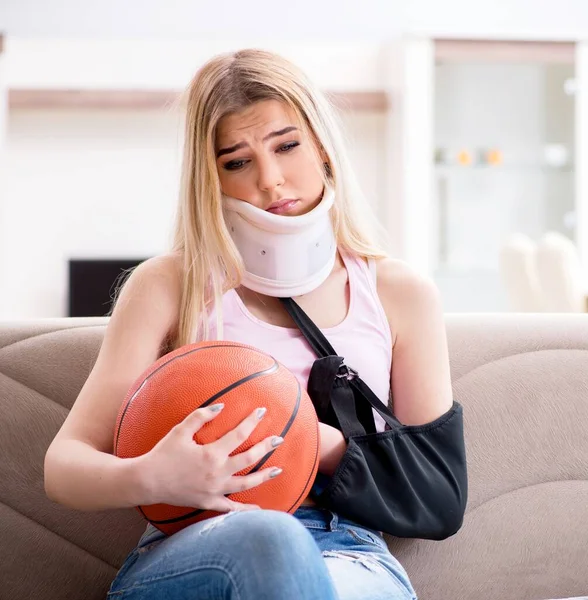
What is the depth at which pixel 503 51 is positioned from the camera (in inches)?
230

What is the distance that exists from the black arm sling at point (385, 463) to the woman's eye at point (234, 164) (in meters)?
0.32

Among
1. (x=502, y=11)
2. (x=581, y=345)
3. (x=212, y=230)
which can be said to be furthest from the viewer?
(x=502, y=11)

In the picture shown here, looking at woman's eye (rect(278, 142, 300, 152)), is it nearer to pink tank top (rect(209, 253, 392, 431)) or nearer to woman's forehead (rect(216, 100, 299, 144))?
woman's forehead (rect(216, 100, 299, 144))

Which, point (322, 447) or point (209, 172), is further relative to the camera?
point (209, 172)

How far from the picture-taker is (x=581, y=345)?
1.90 metres

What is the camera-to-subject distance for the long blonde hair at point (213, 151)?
5.09 ft

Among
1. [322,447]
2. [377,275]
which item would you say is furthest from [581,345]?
[322,447]

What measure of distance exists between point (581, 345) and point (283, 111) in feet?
2.72

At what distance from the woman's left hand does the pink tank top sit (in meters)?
0.11

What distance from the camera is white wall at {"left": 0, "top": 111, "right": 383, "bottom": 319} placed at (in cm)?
588

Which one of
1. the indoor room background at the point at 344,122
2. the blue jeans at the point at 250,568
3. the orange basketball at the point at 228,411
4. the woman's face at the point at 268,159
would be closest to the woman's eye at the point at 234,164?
the woman's face at the point at 268,159

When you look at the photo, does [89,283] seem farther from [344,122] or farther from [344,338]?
[344,338]

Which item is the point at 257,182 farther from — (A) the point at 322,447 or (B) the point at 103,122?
(B) the point at 103,122

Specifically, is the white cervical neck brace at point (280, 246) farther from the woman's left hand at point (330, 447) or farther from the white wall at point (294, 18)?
the white wall at point (294, 18)
